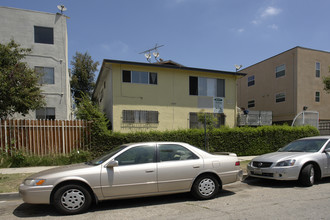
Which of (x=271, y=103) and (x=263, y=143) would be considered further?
(x=271, y=103)

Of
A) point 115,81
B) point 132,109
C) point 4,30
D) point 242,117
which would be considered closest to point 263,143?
point 242,117

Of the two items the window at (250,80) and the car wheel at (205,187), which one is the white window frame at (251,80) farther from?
the car wheel at (205,187)

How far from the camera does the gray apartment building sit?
15.8 metres

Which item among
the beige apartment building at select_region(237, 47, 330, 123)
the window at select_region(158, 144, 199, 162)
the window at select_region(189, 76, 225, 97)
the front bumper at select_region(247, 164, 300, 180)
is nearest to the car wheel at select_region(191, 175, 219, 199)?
the window at select_region(158, 144, 199, 162)

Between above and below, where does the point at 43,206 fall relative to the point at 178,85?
below

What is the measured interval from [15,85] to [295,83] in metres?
20.7

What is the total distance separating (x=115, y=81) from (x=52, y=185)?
10141 millimetres

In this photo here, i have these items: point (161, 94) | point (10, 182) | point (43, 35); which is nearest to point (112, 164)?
point (10, 182)

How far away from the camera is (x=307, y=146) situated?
7.73 meters

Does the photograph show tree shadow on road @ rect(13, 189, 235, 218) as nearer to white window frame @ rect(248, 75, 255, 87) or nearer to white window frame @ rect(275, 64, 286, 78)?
white window frame @ rect(275, 64, 286, 78)

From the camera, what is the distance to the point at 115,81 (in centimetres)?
1429

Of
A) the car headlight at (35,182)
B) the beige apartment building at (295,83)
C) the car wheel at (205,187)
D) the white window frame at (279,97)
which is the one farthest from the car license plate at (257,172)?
the white window frame at (279,97)

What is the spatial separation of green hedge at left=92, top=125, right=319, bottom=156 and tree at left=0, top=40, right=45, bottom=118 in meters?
3.23

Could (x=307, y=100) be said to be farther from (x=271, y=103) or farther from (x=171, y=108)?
(x=171, y=108)
